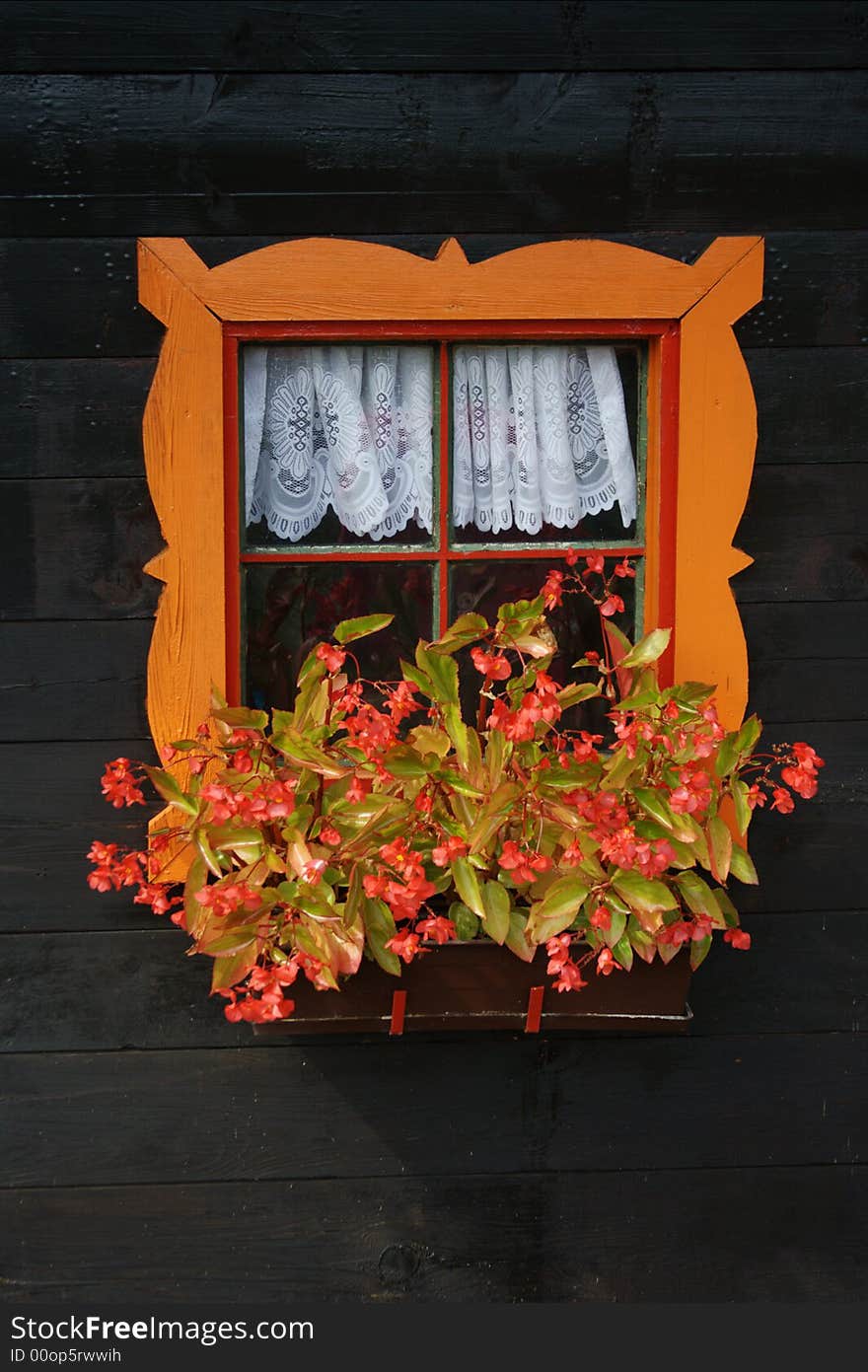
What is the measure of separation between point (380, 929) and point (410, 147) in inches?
49.7

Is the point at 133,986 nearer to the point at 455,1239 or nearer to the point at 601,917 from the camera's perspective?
the point at 455,1239

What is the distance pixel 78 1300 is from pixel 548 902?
3.73 feet

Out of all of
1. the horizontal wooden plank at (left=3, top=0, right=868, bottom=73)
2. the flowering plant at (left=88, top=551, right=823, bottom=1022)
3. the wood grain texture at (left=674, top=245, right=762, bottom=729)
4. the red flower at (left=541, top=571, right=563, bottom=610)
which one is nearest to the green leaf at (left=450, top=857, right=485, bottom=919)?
the flowering plant at (left=88, top=551, right=823, bottom=1022)

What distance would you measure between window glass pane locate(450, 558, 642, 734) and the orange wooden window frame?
0.29 feet

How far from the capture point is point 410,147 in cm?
191

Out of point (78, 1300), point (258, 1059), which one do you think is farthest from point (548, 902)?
point (78, 1300)

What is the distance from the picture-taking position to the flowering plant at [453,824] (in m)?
1.69

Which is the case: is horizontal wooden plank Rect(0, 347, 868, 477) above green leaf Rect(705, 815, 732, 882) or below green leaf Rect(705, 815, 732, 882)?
above

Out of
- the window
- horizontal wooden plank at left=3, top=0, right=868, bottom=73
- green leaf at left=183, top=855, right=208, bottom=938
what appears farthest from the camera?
the window

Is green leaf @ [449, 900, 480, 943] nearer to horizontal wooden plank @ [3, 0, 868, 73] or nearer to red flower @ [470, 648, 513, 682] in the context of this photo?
red flower @ [470, 648, 513, 682]

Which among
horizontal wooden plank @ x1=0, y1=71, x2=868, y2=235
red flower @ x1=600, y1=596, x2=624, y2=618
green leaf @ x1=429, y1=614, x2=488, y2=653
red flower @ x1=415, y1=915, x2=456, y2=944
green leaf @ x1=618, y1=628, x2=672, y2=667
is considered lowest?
red flower @ x1=415, y1=915, x2=456, y2=944

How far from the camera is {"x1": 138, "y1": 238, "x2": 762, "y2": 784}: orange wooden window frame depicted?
190 cm

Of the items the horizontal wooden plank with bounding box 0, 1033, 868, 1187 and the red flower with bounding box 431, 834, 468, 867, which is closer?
the red flower with bounding box 431, 834, 468, 867

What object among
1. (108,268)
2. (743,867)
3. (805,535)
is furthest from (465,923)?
(108,268)
